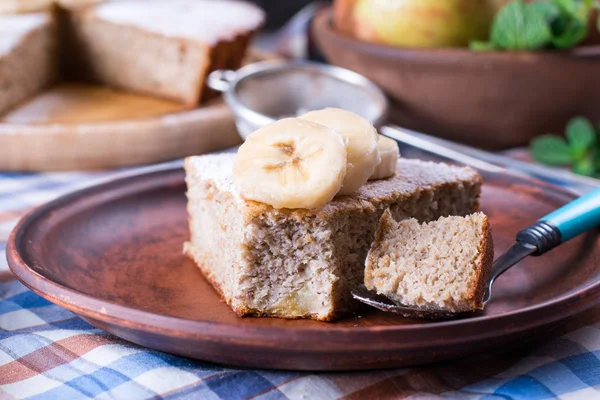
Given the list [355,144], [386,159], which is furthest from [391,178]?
[355,144]

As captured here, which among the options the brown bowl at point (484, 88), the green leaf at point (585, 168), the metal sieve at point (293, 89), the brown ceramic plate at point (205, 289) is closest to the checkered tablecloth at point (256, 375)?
the brown ceramic plate at point (205, 289)

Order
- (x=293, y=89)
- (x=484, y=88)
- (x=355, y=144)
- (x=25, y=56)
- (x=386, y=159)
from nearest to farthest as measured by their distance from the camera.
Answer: (x=355, y=144), (x=386, y=159), (x=484, y=88), (x=293, y=89), (x=25, y=56)

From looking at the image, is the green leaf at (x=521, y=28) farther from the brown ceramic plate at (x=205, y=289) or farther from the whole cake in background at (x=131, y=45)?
the whole cake in background at (x=131, y=45)

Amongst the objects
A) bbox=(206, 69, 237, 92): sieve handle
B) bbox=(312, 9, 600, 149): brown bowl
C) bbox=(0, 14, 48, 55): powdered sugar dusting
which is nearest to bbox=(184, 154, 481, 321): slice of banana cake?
bbox=(312, 9, 600, 149): brown bowl

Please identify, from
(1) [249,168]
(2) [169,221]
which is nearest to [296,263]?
(1) [249,168]

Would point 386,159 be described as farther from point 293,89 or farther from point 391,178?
point 293,89

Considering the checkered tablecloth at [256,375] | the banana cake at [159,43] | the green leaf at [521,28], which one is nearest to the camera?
the checkered tablecloth at [256,375]
